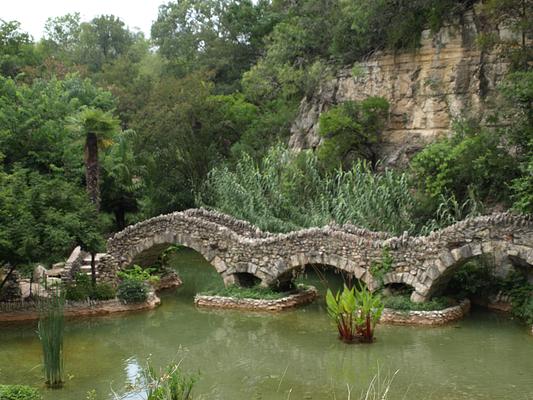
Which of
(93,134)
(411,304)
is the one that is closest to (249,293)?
(411,304)

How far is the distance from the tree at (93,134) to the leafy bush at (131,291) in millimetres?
3022

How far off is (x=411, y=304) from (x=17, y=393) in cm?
1101

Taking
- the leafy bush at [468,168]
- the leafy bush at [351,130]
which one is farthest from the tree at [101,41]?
the leafy bush at [468,168]

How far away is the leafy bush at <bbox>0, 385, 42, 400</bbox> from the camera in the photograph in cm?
1169

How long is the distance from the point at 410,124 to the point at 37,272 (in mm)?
14824

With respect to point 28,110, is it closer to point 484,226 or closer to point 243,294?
point 243,294

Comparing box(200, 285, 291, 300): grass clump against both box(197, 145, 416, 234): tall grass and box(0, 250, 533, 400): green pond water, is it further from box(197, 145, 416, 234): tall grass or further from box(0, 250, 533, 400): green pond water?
box(197, 145, 416, 234): tall grass

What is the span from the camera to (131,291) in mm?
22250

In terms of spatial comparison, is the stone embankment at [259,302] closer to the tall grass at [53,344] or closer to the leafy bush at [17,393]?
the tall grass at [53,344]

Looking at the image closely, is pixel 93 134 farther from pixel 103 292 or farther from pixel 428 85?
pixel 428 85

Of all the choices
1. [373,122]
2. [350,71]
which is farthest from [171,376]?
[350,71]

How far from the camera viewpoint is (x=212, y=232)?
902 inches

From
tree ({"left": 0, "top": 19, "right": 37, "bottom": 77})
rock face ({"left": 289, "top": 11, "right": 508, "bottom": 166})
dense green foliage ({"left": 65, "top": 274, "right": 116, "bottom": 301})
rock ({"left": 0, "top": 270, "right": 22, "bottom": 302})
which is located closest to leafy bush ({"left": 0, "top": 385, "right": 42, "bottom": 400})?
rock ({"left": 0, "top": 270, "right": 22, "bottom": 302})

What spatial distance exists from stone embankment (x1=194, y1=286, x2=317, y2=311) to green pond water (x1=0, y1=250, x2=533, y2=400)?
1.28 feet
